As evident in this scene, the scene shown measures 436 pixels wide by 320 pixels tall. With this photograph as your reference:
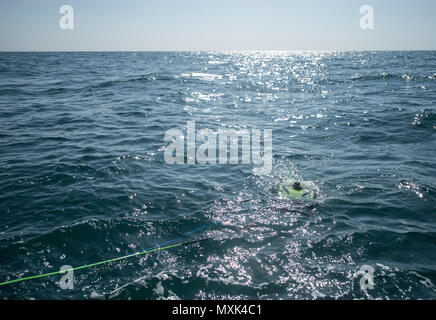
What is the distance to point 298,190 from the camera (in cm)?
879

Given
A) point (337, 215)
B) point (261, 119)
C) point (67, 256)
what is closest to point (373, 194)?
point (337, 215)

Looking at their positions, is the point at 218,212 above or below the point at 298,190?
below

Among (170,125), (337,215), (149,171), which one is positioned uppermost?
(170,125)

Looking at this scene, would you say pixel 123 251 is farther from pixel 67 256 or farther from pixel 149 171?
pixel 149 171

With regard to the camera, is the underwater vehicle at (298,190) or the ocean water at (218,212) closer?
the ocean water at (218,212)

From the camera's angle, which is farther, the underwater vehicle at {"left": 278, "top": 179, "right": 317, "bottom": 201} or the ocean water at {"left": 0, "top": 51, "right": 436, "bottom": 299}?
the underwater vehicle at {"left": 278, "top": 179, "right": 317, "bottom": 201}

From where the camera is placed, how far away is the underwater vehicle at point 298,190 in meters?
8.55

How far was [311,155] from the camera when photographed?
12.0 m

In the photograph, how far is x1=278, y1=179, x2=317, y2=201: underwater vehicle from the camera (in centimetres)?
855

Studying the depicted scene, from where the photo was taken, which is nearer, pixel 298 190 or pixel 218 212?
pixel 218 212

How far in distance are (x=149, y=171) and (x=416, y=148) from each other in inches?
465
